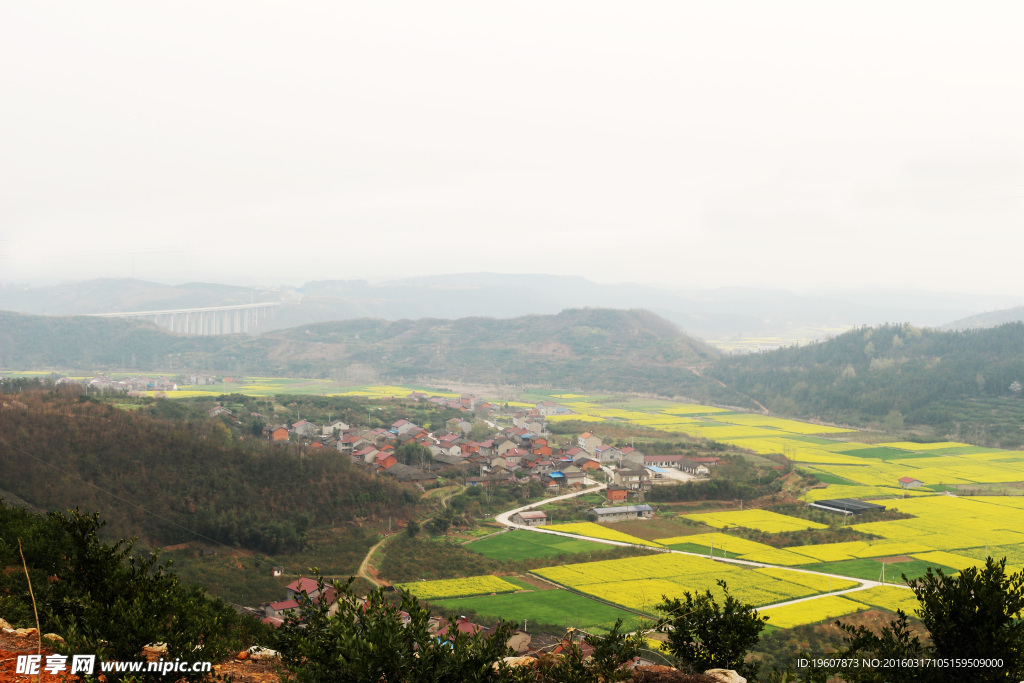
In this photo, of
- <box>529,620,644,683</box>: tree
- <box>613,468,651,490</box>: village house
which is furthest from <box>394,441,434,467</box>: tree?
<box>529,620,644,683</box>: tree

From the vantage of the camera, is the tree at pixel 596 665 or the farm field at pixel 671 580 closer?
the tree at pixel 596 665

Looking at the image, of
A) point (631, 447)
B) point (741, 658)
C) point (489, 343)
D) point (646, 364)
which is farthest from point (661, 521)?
point (489, 343)

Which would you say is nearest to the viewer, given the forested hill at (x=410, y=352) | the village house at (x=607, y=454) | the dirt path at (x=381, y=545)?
the dirt path at (x=381, y=545)

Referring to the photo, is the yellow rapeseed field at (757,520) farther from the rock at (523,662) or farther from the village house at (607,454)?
the rock at (523,662)

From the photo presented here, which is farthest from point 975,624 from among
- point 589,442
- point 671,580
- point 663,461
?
point 589,442

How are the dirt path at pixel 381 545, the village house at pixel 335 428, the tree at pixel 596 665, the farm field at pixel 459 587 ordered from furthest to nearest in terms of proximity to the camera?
the village house at pixel 335 428, the dirt path at pixel 381 545, the farm field at pixel 459 587, the tree at pixel 596 665

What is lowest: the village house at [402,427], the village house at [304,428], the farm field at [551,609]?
the farm field at [551,609]

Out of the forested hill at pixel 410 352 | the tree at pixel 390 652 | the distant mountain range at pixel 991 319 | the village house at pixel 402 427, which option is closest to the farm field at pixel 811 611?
the tree at pixel 390 652

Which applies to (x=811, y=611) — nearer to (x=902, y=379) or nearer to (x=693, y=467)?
(x=693, y=467)

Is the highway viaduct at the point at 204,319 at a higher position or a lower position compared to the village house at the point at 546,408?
higher
